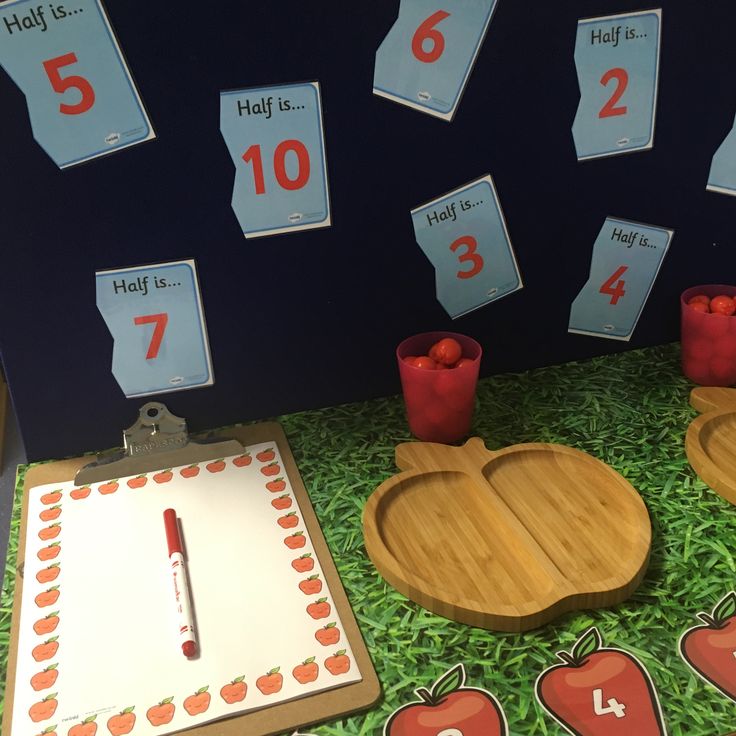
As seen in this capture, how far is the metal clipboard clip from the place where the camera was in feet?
3.49

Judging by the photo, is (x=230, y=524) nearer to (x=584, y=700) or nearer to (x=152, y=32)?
(x=584, y=700)

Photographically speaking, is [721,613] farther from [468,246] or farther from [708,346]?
[468,246]

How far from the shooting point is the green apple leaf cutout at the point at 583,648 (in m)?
0.80

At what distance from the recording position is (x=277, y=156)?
3.34 ft

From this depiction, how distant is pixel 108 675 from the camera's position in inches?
31.4

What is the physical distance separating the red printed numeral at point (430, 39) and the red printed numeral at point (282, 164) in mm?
175

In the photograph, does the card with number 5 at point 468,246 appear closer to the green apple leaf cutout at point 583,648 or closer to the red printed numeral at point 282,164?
the red printed numeral at point 282,164

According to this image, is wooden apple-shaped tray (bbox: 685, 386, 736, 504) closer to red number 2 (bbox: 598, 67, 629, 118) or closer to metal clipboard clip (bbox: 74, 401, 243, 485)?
red number 2 (bbox: 598, 67, 629, 118)

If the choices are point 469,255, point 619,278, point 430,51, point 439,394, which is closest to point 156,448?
point 439,394

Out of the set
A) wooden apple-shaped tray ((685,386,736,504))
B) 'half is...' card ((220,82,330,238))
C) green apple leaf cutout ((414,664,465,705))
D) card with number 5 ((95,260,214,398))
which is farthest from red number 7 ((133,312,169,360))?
wooden apple-shaped tray ((685,386,736,504))

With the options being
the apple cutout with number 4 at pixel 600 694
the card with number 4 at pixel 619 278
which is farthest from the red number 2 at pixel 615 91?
the apple cutout with number 4 at pixel 600 694

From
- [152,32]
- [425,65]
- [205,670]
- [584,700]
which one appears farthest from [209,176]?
[584,700]

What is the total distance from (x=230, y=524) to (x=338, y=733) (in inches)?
12.0

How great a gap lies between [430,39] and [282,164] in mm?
228
